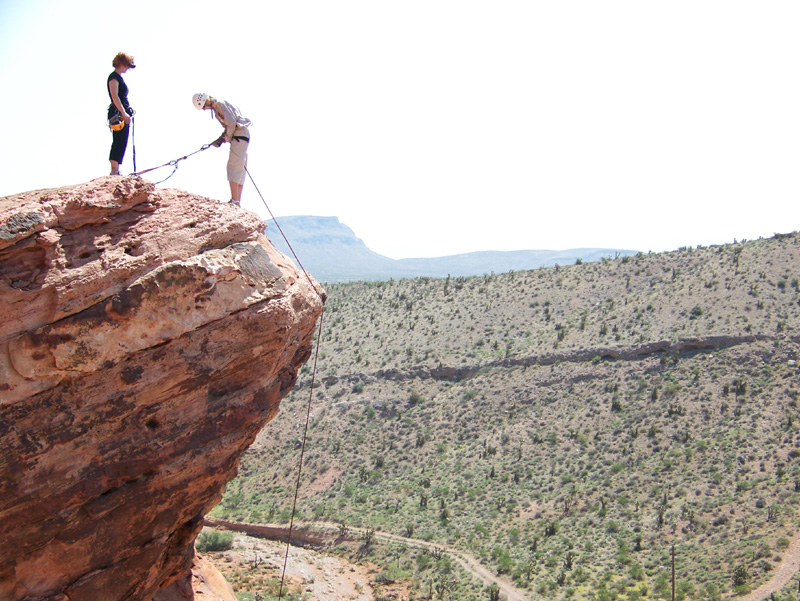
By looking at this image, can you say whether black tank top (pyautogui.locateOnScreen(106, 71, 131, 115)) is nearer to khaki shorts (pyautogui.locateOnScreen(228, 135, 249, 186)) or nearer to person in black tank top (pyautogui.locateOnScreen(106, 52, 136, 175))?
person in black tank top (pyautogui.locateOnScreen(106, 52, 136, 175))

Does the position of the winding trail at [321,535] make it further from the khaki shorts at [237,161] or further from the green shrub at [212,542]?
the khaki shorts at [237,161]

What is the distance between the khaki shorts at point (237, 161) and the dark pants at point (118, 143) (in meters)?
1.86

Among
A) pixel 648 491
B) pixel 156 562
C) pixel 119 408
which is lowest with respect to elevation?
pixel 648 491

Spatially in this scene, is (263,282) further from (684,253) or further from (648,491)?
(684,253)

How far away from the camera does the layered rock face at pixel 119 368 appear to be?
9.70 metres

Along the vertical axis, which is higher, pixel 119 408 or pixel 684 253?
pixel 684 253

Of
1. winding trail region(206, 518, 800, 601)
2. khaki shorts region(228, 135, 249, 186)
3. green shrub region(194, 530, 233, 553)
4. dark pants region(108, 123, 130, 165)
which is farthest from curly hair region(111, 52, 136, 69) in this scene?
green shrub region(194, 530, 233, 553)

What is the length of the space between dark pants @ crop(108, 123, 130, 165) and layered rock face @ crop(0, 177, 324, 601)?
4.37ft

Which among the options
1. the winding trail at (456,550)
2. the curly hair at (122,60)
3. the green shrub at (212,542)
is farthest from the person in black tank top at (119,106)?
the green shrub at (212,542)

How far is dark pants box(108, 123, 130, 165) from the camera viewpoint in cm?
1213

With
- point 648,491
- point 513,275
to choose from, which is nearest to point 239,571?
point 648,491

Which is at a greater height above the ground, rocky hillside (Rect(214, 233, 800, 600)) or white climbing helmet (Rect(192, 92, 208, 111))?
white climbing helmet (Rect(192, 92, 208, 111))

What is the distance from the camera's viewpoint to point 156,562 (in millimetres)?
11664

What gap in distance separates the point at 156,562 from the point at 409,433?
3493cm
